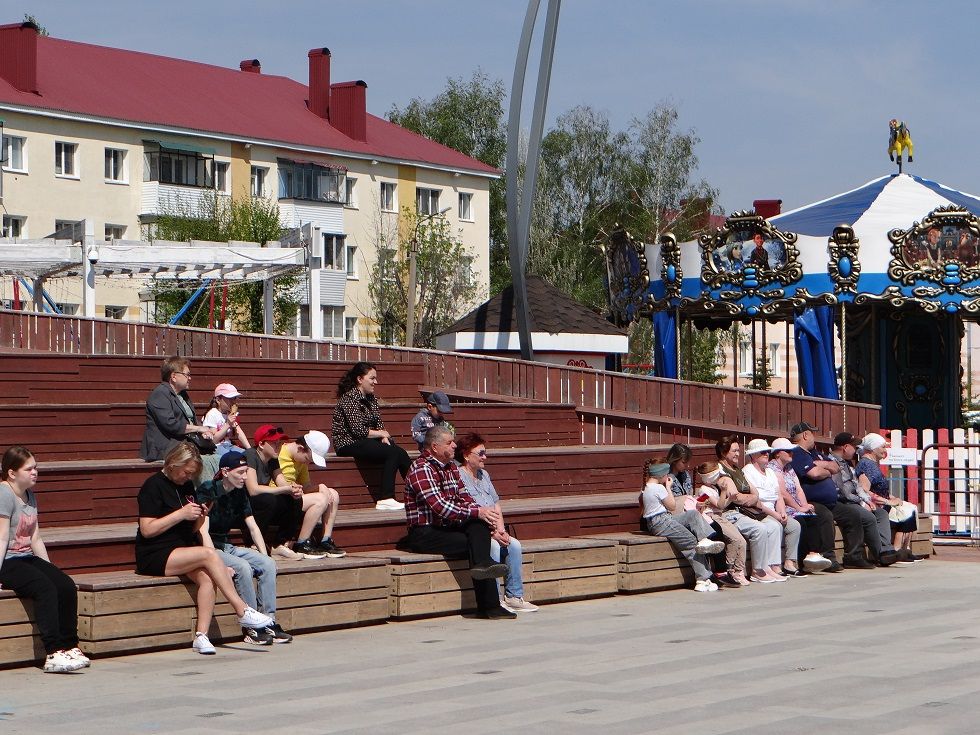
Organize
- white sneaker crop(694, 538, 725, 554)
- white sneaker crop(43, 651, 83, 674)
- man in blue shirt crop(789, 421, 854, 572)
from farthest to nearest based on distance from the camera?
man in blue shirt crop(789, 421, 854, 572) < white sneaker crop(694, 538, 725, 554) < white sneaker crop(43, 651, 83, 674)

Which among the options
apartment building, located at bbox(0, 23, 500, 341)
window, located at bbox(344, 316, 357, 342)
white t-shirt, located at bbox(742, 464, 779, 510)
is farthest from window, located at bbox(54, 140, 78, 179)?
white t-shirt, located at bbox(742, 464, 779, 510)

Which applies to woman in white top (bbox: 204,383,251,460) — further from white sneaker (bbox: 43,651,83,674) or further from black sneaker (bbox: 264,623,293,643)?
white sneaker (bbox: 43,651,83,674)

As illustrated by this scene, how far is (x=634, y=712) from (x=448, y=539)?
15.1 feet

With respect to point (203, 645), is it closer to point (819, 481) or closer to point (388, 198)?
point (819, 481)

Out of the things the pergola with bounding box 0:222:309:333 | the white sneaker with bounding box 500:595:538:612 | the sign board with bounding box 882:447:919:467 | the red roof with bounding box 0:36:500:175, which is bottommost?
the white sneaker with bounding box 500:595:538:612

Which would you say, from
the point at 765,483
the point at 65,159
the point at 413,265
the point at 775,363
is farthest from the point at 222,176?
the point at 765,483

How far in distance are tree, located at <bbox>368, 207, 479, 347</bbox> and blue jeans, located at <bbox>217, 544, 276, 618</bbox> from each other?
54.4 meters

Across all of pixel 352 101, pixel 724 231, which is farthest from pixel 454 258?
pixel 724 231

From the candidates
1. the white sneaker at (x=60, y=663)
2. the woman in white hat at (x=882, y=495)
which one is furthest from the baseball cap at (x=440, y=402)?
the white sneaker at (x=60, y=663)

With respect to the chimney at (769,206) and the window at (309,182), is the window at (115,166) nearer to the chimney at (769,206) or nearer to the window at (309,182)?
the window at (309,182)

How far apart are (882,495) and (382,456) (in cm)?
617

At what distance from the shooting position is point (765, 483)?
1716 centimetres

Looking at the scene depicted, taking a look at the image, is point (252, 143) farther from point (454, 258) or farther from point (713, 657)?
point (713, 657)

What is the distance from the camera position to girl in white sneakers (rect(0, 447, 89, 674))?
10.6m
